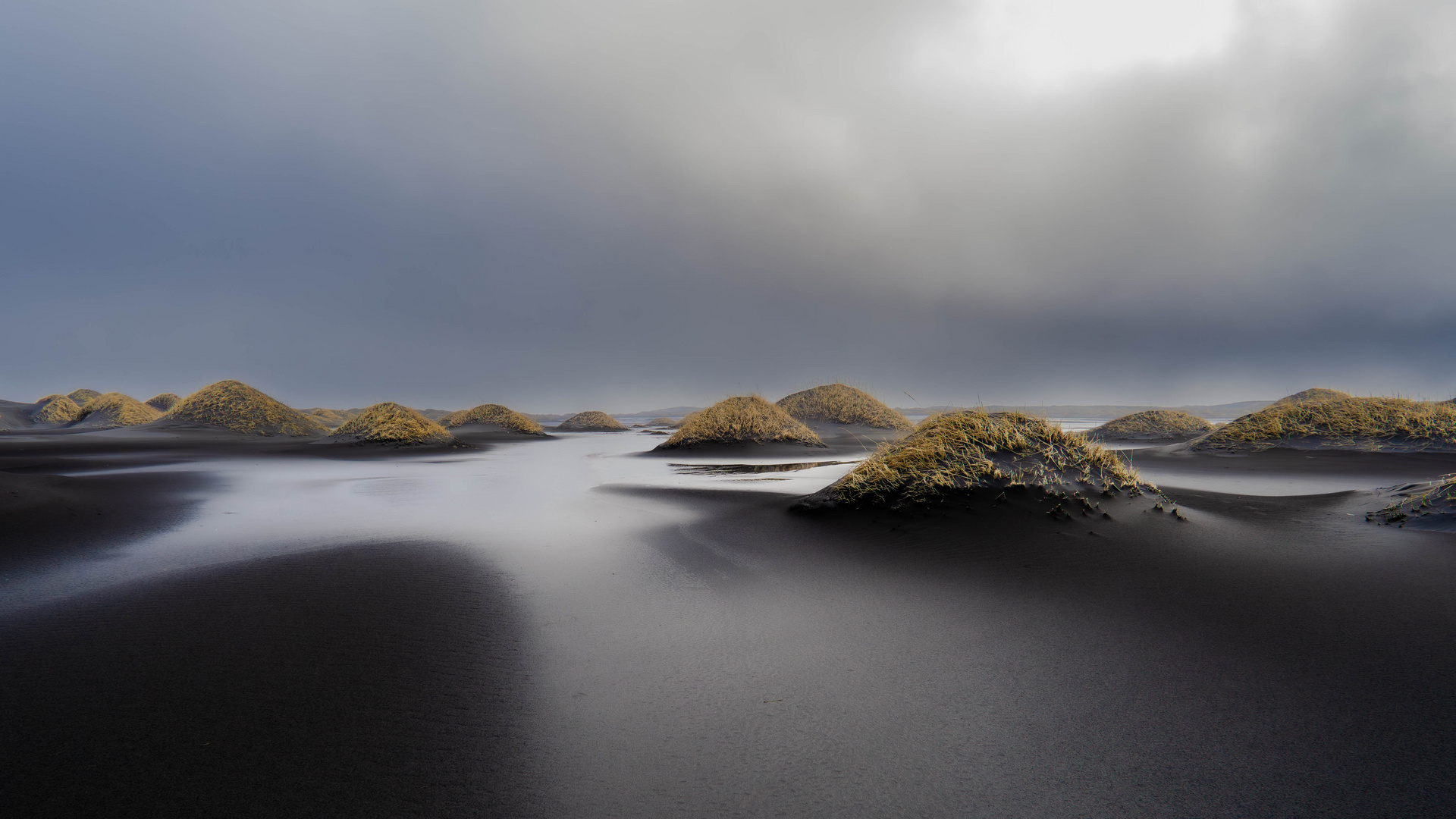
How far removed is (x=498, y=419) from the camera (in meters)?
30.5

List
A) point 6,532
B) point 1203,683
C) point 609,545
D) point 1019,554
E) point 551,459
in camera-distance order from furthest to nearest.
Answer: point 551,459, point 609,545, point 6,532, point 1019,554, point 1203,683

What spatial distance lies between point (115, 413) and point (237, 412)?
893 centimetres

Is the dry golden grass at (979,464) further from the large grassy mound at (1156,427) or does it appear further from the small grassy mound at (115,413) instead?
the small grassy mound at (115,413)

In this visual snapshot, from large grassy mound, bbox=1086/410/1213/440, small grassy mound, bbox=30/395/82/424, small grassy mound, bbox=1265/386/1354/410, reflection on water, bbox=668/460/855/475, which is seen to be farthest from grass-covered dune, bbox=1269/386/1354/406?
small grassy mound, bbox=30/395/82/424

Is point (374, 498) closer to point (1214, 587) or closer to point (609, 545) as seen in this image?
point (609, 545)

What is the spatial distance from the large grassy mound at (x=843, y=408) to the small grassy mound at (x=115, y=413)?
1221 inches

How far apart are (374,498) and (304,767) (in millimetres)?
7428

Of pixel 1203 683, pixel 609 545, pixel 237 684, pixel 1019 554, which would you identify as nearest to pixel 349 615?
pixel 237 684

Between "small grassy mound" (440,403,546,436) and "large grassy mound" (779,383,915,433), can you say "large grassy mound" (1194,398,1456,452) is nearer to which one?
"large grassy mound" (779,383,915,433)

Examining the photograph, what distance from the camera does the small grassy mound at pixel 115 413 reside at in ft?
76.7

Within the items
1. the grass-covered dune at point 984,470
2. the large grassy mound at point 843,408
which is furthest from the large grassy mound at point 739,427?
the grass-covered dune at point 984,470

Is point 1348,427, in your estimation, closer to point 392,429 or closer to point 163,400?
point 392,429

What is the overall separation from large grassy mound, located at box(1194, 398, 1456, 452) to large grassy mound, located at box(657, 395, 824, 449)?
11777mm

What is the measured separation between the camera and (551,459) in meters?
15.9
